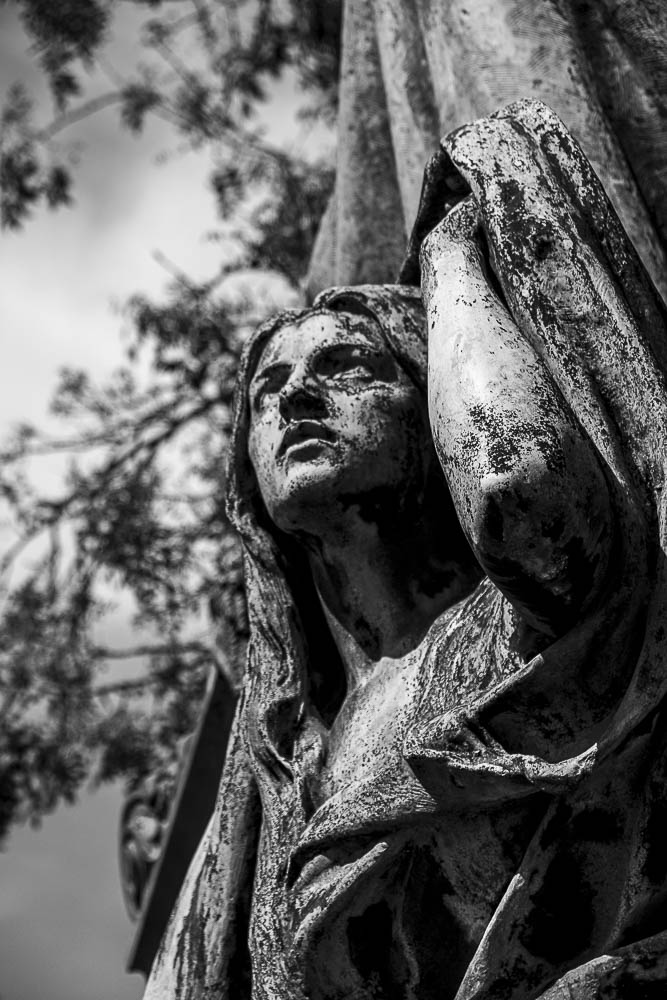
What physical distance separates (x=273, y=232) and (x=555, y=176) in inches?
308

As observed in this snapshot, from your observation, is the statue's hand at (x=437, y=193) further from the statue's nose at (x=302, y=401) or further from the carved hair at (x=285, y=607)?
the statue's nose at (x=302, y=401)

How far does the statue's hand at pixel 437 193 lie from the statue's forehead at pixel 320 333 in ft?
0.65

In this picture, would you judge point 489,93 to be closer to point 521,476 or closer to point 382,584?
point 382,584

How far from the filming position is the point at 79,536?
9.88 m

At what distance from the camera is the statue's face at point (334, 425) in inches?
103

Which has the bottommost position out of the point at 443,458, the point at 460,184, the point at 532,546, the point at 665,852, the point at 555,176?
the point at 665,852

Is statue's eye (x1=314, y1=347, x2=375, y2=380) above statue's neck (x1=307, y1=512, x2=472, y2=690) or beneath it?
above

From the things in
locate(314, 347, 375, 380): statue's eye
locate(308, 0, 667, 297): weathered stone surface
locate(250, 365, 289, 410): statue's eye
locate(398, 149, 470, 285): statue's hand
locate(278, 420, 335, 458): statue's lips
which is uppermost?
locate(308, 0, 667, 297): weathered stone surface

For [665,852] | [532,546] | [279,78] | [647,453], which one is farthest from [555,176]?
[279,78]

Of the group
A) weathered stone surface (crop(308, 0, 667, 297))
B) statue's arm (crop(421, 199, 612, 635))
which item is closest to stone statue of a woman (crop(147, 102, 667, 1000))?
statue's arm (crop(421, 199, 612, 635))

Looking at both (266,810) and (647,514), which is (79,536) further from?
(647,514)

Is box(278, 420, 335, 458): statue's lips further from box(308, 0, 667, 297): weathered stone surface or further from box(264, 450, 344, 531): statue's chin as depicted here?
box(308, 0, 667, 297): weathered stone surface

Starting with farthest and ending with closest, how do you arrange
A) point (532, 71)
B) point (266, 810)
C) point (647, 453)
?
point (532, 71) < point (266, 810) < point (647, 453)

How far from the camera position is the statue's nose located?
2658mm
